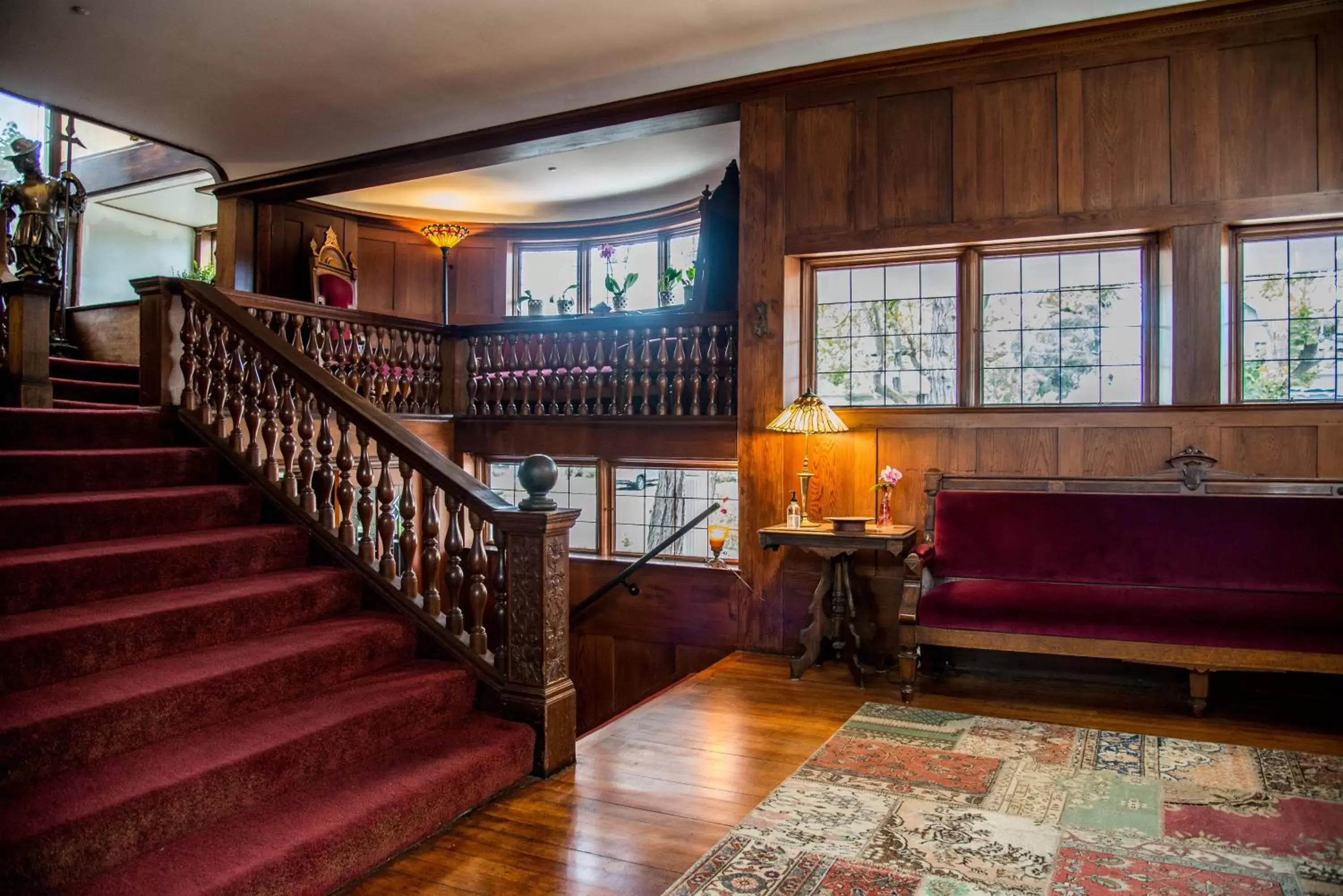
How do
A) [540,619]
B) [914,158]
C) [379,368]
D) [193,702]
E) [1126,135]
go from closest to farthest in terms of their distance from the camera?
1. [193,702]
2. [540,619]
3. [1126,135]
4. [914,158]
5. [379,368]

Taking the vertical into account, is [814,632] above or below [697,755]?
above

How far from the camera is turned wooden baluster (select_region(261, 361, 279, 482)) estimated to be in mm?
4340

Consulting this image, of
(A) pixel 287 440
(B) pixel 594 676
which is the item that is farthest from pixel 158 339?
(B) pixel 594 676

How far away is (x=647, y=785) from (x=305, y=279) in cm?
747

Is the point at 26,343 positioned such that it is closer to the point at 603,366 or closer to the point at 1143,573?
the point at 603,366

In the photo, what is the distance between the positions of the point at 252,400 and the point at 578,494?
11.1 feet

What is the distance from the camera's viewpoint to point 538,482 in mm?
3494

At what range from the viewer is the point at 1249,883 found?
2.56 metres

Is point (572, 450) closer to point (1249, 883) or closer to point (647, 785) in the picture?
point (647, 785)

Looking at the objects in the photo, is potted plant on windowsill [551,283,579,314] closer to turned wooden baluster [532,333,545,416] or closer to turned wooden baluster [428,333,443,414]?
turned wooden baluster [428,333,443,414]

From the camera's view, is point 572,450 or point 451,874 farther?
point 572,450

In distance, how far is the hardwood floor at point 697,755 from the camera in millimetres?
2678

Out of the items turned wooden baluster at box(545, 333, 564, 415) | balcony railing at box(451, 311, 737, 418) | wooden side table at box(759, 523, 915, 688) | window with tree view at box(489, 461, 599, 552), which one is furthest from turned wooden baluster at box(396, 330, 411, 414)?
wooden side table at box(759, 523, 915, 688)

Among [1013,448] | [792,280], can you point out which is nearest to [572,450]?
[792,280]
